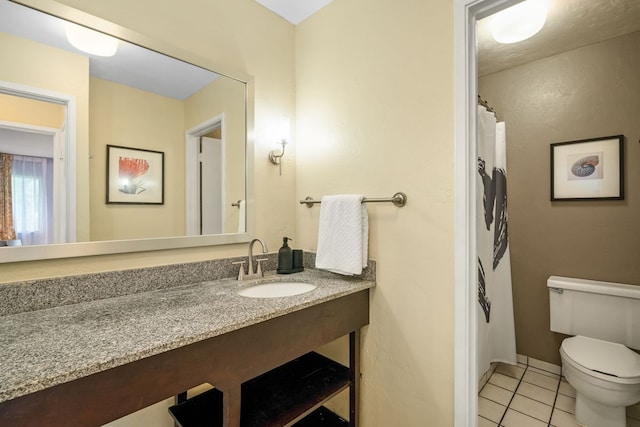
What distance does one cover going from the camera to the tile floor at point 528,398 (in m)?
1.73

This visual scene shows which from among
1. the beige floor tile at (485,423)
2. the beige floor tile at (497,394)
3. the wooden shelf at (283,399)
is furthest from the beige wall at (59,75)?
the beige floor tile at (497,394)

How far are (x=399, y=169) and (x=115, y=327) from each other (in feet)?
4.04

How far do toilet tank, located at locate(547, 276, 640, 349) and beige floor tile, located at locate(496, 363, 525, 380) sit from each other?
0.44 m

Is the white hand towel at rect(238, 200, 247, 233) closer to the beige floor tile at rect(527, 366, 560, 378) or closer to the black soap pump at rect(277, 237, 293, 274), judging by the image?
the black soap pump at rect(277, 237, 293, 274)

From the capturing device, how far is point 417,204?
130 centimetres

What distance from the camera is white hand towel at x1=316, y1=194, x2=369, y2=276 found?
4.62 feet

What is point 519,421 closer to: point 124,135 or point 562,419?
point 562,419

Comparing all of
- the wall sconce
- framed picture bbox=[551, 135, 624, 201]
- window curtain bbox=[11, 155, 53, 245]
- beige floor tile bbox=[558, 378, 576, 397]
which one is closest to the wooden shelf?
window curtain bbox=[11, 155, 53, 245]

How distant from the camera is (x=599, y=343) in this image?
1789mm

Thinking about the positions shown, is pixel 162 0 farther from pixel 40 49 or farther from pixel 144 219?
pixel 144 219

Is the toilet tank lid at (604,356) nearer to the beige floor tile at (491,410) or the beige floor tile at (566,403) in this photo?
the beige floor tile at (566,403)

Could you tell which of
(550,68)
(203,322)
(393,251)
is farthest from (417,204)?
(550,68)

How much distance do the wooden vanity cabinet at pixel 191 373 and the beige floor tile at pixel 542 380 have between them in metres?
1.70

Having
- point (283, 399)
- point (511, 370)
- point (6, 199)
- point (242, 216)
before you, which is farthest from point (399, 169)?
point (511, 370)
